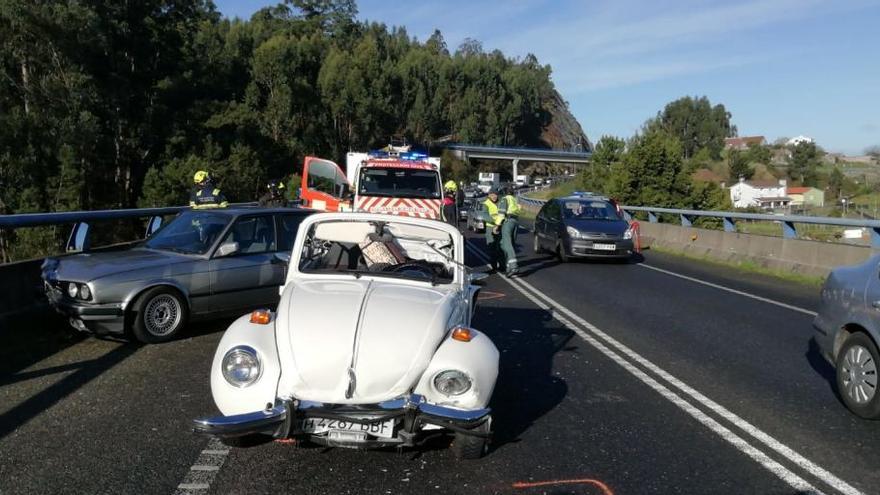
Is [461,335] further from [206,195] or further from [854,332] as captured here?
[206,195]

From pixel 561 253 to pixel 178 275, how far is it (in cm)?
1106

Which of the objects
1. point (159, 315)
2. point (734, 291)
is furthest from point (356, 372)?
point (734, 291)

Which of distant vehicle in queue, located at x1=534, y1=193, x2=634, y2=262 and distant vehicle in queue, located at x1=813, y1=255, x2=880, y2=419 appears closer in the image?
distant vehicle in queue, located at x1=813, y1=255, x2=880, y2=419

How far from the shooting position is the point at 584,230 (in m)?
17.2

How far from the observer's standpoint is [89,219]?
978 cm

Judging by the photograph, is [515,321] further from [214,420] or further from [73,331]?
[214,420]

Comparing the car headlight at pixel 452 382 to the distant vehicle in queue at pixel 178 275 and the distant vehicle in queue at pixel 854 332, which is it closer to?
the distant vehicle in queue at pixel 178 275

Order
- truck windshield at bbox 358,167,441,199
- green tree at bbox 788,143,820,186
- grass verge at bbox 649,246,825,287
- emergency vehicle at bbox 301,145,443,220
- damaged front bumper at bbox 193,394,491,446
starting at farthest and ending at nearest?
green tree at bbox 788,143,820,186 → truck windshield at bbox 358,167,441,199 → emergency vehicle at bbox 301,145,443,220 → grass verge at bbox 649,246,825,287 → damaged front bumper at bbox 193,394,491,446

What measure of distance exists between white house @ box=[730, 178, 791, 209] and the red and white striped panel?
73.9 metres

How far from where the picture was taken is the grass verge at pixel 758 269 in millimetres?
14375

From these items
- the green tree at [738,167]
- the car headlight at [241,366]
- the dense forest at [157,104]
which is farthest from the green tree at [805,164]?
the car headlight at [241,366]

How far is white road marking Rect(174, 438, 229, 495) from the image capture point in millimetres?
4254

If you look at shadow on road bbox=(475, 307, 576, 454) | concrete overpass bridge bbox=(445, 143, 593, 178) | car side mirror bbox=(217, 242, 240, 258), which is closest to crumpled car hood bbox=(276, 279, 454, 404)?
shadow on road bbox=(475, 307, 576, 454)

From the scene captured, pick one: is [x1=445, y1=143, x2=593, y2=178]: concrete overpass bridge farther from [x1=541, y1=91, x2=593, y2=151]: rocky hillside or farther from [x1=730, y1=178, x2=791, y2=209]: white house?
[x1=541, y1=91, x2=593, y2=151]: rocky hillside
